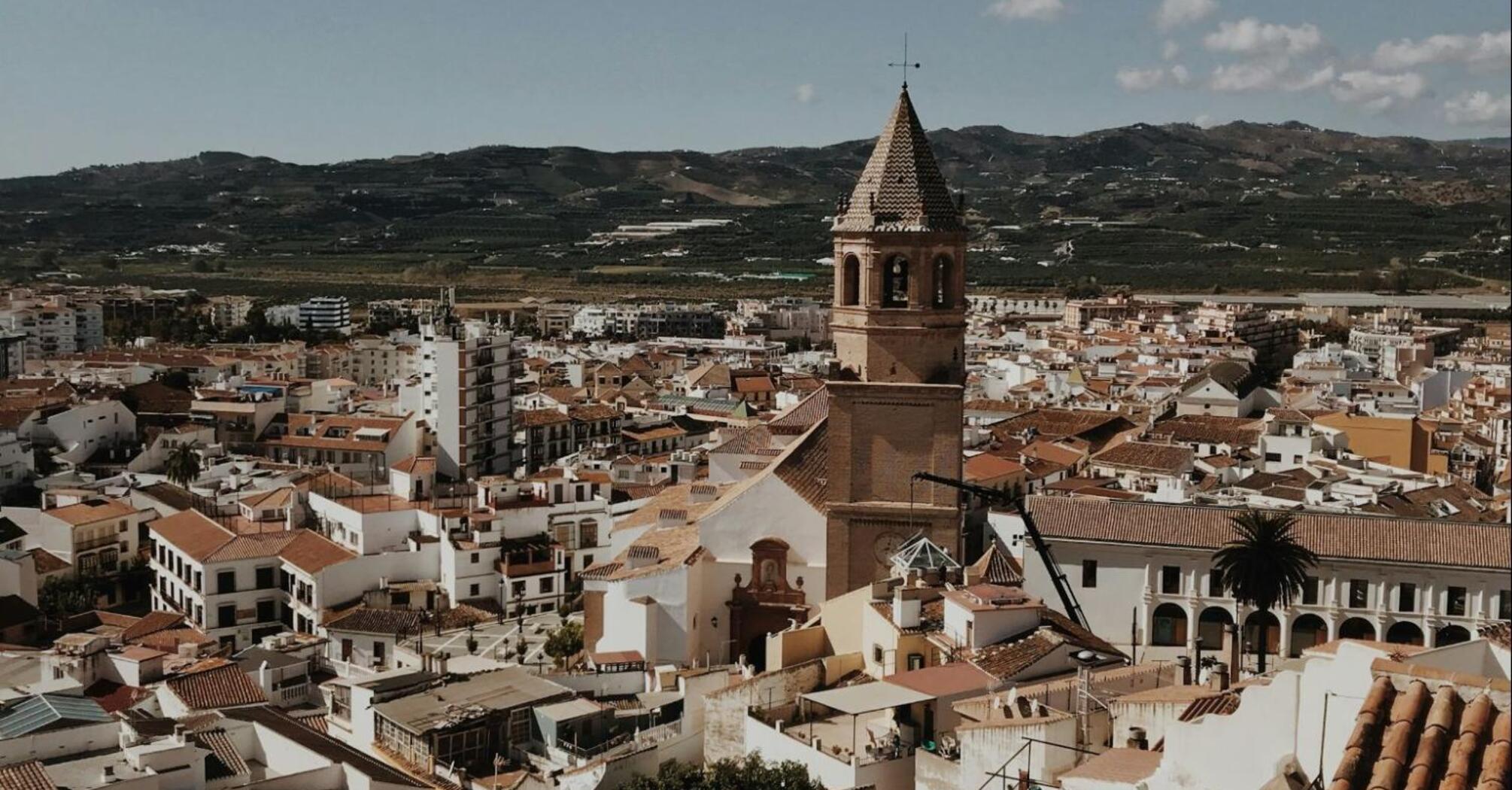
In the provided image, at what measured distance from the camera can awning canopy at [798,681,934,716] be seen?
1091 cm

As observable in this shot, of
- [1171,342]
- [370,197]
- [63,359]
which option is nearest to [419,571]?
[63,359]

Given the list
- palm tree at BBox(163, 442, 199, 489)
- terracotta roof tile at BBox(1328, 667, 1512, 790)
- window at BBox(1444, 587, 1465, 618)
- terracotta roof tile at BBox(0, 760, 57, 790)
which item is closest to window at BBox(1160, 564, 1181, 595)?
window at BBox(1444, 587, 1465, 618)

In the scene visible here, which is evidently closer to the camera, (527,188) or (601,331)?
(601,331)

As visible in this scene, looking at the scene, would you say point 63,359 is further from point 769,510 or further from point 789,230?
point 789,230

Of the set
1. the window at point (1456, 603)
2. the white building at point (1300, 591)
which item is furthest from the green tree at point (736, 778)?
the window at point (1456, 603)

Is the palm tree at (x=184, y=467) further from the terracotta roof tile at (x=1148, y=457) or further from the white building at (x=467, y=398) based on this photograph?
the terracotta roof tile at (x=1148, y=457)

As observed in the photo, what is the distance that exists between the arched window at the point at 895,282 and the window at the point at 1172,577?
18.0ft

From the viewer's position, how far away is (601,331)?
73.2 m

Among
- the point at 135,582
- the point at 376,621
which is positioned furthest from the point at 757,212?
the point at 376,621

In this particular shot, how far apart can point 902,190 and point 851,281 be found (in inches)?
37.8

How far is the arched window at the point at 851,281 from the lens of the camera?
1481 centimetres

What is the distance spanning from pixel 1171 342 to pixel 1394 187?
Result: 2937 inches

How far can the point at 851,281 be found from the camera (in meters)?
14.9

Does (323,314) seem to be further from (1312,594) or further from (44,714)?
(44,714)
